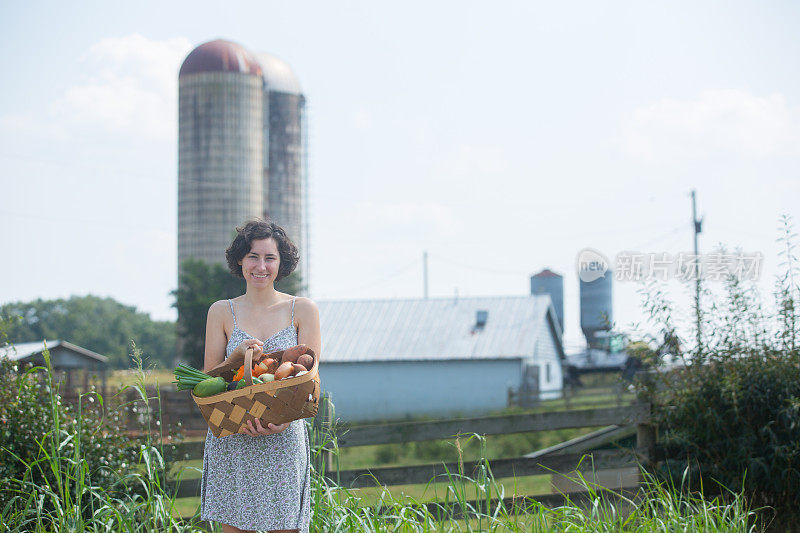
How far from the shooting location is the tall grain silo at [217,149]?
36000 millimetres

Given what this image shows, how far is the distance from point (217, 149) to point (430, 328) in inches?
559

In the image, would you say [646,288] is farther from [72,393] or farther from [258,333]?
[72,393]

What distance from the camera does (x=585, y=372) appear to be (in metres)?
32.0

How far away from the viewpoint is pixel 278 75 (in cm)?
3816

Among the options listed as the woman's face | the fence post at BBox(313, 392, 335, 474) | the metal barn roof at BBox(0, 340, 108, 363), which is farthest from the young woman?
the metal barn roof at BBox(0, 340, 108, 363)

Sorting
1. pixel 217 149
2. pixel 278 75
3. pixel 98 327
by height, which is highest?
pixel 278 75

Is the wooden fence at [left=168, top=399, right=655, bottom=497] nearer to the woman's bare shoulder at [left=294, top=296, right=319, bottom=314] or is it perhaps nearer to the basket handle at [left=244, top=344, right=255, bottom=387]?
the woman's bare shoulder at [left=294, top=296, right=319, bottom=314]

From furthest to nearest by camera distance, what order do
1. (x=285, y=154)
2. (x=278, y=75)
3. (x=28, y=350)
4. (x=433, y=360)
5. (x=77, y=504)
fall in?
(x=278, y=75)
(x=285, y=154)
(x=433, y=360)
(x=28, y=350)
(x=77, y=504)

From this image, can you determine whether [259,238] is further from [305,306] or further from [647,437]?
[647,437]

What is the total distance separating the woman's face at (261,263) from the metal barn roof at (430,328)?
22044 mm

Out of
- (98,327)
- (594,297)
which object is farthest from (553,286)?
(98,327)

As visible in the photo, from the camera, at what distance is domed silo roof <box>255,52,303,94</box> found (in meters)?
37.7

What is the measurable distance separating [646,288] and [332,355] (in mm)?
21468

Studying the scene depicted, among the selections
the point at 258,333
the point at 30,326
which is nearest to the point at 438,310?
the point at 258,333
